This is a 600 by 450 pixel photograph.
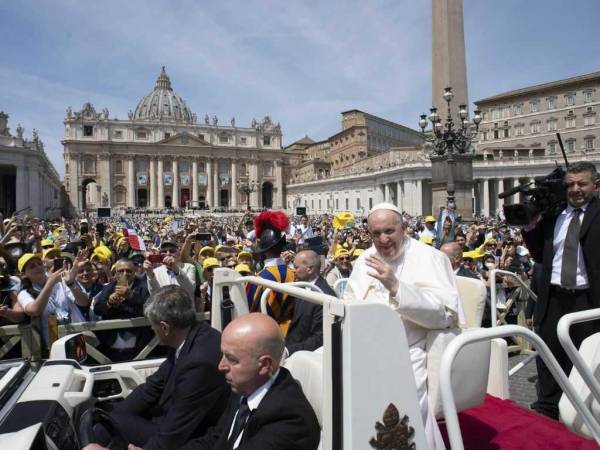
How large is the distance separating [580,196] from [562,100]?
71.2 m

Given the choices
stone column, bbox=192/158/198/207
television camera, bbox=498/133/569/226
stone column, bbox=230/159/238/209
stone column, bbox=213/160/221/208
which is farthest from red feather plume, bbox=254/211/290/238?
stone column, bbox=213/160/221/208

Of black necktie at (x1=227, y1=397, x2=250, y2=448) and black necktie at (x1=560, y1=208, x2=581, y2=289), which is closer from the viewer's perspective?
black necktie at (x1=227, y1=397, x2=250, y2=448)

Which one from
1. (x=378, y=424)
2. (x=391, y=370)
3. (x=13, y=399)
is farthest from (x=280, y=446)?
(x=13, y=399)

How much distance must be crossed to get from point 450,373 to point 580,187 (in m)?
2.40

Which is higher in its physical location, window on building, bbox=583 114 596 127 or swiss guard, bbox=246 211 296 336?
window on building, bbox=583 114 596 127

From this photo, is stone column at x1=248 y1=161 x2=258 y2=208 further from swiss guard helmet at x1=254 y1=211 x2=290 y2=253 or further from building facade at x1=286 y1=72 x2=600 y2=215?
swiss guard helmet at x1=254 y1=211 x2=290 y2=253

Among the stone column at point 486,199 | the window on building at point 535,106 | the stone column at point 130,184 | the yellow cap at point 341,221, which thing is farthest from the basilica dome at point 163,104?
the yellow cap at point 341,221

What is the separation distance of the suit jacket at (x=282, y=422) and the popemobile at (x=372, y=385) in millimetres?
125

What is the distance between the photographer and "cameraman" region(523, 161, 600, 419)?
362 cm

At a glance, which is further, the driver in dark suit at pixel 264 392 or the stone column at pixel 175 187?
the stone column at pixel 175 187

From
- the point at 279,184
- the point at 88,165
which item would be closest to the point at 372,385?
the point at 88,165

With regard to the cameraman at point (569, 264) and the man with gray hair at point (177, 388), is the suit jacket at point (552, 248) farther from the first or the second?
the man with gray hair at point (177, 388)

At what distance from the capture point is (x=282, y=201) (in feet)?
338

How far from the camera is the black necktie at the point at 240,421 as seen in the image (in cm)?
225
